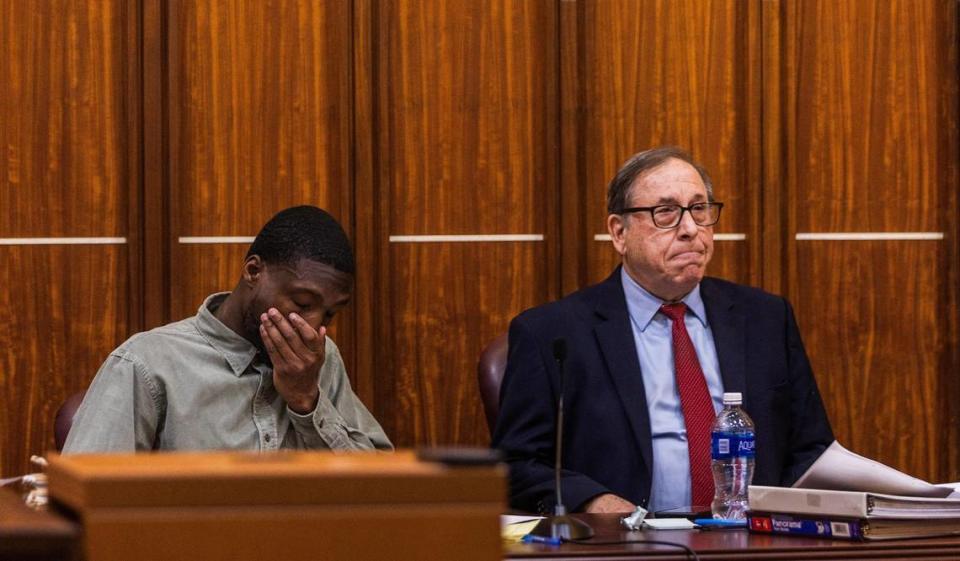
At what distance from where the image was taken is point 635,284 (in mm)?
3250

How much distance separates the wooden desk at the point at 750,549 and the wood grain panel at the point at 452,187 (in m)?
1.77

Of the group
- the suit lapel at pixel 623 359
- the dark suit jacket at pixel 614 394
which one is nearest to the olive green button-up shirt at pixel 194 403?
the dark suit jacket at pixel 614 394

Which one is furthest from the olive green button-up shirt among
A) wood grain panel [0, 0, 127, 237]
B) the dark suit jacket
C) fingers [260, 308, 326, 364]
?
wood grain panel [0, 0, 127, 237]

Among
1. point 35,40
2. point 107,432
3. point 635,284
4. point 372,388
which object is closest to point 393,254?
point 372,388

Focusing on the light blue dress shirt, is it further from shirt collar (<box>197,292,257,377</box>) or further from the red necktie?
shirt collar (<box>197,292,257,377</box>)

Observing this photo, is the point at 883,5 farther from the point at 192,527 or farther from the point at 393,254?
the point at 192,527

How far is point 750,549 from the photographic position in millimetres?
2047

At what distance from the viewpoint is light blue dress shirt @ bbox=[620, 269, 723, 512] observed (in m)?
3.01

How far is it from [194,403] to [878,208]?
2.42 metres

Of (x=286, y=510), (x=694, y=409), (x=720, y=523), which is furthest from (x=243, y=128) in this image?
(x=286, y=510)

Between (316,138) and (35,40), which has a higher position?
(35,40)

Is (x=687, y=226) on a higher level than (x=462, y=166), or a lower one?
lower

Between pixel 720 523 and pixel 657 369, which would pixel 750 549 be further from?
pixel 657 369

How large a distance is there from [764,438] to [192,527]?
7.09 ft
